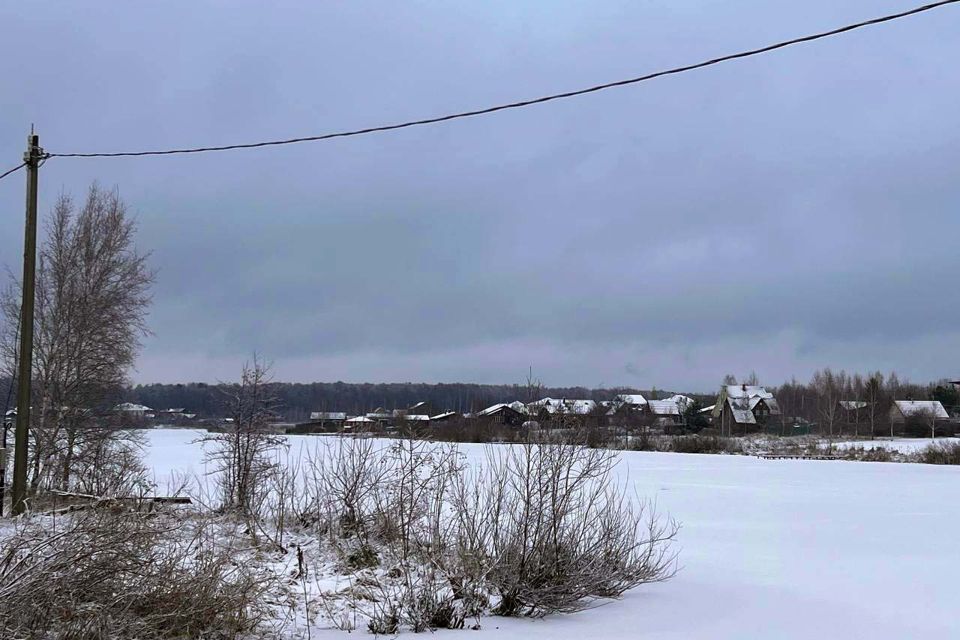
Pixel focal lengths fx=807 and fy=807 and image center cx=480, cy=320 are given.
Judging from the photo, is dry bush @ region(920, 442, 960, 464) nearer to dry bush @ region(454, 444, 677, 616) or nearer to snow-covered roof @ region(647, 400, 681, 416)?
snow-covered roof @ region(647, 400, 681, 416)

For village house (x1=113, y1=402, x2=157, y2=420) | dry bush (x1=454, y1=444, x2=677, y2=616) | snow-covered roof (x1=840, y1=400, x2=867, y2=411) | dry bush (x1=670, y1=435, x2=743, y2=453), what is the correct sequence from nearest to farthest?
dry bush (x1=454, y1=444, x2=677, y2=616) < village house (x1=113, y1=402, x2=157, y2=420) < dry bush (x1=670, y1=435, x2=743, y2=453) < snow-covered roof (x1=840, y1=400, x2=867, y2=411)

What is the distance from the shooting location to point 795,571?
1337cm

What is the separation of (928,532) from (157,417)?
319 feet

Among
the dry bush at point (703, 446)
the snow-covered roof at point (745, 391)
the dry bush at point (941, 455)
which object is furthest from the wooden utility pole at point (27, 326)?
the snow-covered roof at point (745, 391)

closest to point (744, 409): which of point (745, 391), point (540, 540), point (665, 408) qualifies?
point (745, 391)

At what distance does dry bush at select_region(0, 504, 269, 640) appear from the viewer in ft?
18.2

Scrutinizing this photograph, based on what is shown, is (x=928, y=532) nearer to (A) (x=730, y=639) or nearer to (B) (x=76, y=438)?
(A) (x=730, y=639)

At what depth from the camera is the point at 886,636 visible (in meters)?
9.20

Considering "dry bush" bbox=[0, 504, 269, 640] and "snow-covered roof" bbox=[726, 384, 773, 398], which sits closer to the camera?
"dry bush" bbox=[0, 504, 269, 640]

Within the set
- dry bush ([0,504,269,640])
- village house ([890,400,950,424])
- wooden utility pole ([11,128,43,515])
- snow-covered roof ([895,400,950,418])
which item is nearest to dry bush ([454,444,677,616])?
dry bush ([0,504,269,640])

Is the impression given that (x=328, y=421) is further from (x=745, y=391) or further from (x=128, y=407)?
(x=745, y=391)

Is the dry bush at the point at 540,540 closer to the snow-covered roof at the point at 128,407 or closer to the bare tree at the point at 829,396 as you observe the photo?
the snow-covered roof at the point at 128,407

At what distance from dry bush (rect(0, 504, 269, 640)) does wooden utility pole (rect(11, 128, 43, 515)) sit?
17.6 ft

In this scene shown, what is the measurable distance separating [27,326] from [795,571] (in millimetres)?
12754
